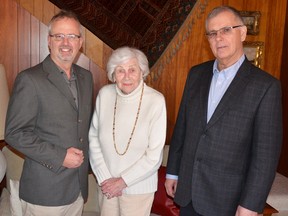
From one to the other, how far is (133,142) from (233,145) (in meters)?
0.56

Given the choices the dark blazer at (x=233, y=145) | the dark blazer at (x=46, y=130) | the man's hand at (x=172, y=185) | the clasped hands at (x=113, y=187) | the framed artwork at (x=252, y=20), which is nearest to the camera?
the dark blazer at (x=233, y=145)

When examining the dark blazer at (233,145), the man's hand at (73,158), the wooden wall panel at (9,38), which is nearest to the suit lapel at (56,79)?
the man's hand at (73,158)

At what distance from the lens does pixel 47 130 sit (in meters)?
1.91

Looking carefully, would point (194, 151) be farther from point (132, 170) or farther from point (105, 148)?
point (105, 148)

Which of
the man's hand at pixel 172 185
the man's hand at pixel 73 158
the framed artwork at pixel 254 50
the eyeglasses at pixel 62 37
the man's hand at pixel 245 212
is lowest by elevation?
the man's hand at pixel 172 185

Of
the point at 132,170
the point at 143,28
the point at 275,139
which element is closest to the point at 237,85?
the point at 275,139

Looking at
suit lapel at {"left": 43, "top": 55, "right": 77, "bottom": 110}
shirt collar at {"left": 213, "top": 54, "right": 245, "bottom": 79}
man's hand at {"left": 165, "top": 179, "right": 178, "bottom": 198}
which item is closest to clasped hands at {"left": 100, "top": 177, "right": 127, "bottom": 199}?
man's hand at {"left": 165, "top": 179, "right": 178, "bottom": 198}

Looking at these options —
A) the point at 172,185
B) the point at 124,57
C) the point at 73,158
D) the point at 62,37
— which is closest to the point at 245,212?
the point at 172,185

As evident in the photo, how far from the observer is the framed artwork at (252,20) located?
3.67 metres

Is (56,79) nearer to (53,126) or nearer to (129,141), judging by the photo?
(53,126)

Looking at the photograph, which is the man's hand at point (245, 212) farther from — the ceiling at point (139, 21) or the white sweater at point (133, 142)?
the ceiling at point (139, 21)

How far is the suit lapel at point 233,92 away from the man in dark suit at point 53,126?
72 centimetres

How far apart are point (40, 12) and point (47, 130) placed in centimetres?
151

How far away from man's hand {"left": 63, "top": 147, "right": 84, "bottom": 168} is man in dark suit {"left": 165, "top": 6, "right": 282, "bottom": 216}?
543mm
